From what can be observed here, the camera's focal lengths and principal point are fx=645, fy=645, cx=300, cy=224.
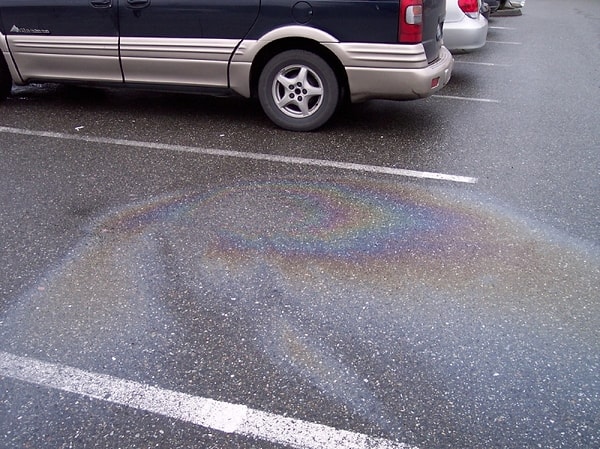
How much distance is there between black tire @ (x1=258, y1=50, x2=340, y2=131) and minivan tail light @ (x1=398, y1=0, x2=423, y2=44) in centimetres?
71

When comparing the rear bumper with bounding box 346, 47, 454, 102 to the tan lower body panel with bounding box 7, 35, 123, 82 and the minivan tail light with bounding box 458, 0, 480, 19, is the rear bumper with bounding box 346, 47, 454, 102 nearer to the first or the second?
the tan lower body panel with bounding box 7, 35, 123, 82

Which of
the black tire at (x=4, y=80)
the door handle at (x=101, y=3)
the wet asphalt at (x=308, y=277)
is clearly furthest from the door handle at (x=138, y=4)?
the black tire at (x=4, y=80)

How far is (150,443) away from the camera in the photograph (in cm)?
251

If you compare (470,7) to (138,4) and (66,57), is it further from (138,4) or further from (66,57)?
(66,57)

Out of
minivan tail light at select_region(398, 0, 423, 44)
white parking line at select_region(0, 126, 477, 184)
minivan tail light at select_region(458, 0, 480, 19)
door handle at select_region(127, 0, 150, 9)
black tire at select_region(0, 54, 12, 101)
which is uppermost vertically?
door handle at select_region(127, 0, 150, 9)

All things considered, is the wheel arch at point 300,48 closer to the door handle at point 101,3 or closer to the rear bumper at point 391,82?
the rear bumper at point 391,82

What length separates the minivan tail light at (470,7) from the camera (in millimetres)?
8508

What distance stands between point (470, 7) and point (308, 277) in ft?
20.6

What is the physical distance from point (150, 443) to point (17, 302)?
1346 millimetres

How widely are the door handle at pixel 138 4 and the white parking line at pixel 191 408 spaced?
3.98 m

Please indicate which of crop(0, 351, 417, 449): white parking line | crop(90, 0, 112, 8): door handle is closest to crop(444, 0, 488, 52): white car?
crop(90, 0, 112, 8): door handle

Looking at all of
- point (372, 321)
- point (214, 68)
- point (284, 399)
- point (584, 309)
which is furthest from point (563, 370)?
point (214, 68)

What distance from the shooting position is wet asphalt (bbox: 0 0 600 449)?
2.69m

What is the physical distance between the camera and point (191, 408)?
2680 mm
